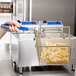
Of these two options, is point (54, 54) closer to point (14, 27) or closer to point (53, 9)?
point (14, 27)

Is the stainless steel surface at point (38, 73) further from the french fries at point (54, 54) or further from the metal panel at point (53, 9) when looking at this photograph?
the metal panel at point (53, 9)

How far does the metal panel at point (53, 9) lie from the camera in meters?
6.73

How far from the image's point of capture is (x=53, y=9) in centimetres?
678

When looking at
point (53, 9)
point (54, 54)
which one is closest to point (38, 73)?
point (54, 54)

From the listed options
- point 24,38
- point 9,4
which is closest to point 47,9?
point 9,4

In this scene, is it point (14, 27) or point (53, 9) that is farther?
point (53, 9)

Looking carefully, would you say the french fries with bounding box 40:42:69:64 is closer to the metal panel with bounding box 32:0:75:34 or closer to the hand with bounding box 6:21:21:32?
the hand with bounding box 6:21:21:32

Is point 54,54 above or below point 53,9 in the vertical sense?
below

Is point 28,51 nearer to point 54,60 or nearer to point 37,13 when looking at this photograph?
point 54,60

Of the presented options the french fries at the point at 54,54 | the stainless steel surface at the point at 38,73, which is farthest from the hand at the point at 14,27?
the stainless steel surface at the point at 38,73

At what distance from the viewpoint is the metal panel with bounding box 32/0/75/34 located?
6734 millimetres

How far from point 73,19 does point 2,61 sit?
9.59ft

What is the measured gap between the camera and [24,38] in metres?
3.96

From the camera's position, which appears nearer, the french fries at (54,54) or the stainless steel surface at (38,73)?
the french fries at (54,54)
